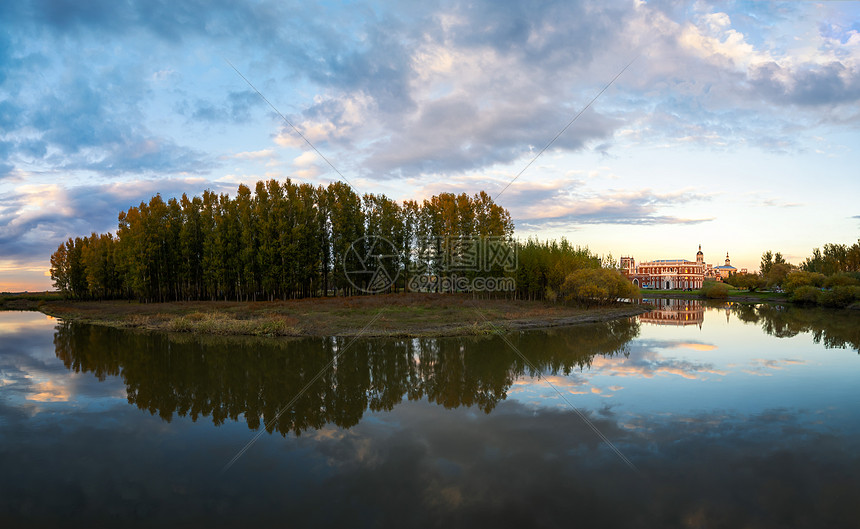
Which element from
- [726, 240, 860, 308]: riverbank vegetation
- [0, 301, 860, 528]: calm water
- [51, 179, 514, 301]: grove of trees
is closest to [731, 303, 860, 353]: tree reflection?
[0, 301, 860, 528]: calm water

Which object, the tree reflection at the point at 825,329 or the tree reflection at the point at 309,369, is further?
the tree reflection at the point at 825,329

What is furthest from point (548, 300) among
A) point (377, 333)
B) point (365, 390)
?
point (365, 390)

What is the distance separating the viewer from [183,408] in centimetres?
1201

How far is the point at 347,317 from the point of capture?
111 ft

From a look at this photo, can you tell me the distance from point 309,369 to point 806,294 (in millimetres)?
71023

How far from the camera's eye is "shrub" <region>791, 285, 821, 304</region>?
189 ft

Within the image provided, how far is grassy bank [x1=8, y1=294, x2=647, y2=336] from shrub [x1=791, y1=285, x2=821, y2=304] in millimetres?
29892

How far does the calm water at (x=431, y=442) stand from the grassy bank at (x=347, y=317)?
346 inches

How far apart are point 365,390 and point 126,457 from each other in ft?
21.6

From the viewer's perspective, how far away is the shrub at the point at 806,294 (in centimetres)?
5769

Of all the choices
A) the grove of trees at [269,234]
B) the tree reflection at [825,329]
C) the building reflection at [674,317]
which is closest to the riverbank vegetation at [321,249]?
the grove of trees at [269,234]

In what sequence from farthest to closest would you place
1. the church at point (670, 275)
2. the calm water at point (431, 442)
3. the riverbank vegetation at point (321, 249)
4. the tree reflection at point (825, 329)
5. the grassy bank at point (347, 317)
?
1. the church at point (670, 275)
2. the riverbank vegetation at point (321, 249)
3. the grassy bank at point (347, 317)
4. the tree reflection at point (825, 329)
5. the calm water at point (431, 442)

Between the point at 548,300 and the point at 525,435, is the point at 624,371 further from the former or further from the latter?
the point at 548,300

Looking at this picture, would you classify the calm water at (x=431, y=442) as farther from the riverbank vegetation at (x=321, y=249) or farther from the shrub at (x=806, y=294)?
the shrub at (x=806, y=294)
